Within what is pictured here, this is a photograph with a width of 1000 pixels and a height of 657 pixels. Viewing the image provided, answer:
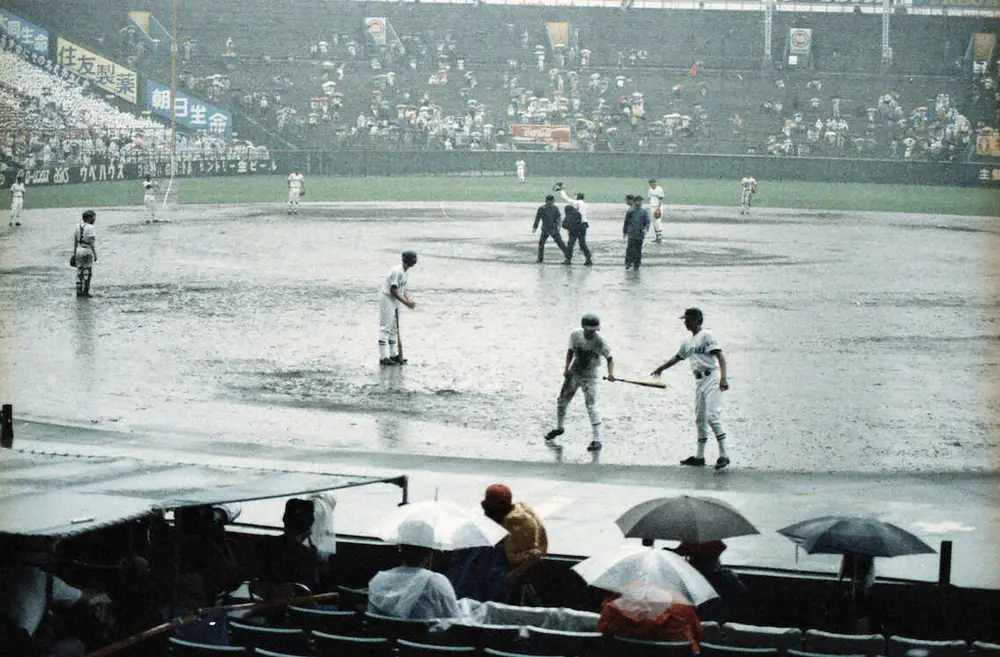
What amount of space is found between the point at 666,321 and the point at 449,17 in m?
62.3

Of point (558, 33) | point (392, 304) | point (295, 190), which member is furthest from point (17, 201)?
point (558, 33)

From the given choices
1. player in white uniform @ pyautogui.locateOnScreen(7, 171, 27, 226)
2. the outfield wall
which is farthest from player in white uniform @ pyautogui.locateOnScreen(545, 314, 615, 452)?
the outfield wall

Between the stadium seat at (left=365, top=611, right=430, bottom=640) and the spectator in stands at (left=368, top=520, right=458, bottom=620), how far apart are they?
0.07m

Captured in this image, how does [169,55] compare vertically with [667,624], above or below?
above

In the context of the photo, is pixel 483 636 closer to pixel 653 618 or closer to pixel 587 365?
pixel 653 618

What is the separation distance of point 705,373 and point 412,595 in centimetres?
803

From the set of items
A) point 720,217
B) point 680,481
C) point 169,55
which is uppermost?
point 169,55

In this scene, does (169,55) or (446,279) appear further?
(169,55)

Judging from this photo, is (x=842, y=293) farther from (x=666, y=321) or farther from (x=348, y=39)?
(x=348, y=39)

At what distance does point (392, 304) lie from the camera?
20.8 m

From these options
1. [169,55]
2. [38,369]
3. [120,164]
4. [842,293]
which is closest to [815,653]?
[38,369]

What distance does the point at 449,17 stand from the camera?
8462 cm

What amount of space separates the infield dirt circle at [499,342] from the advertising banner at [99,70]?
31.2m

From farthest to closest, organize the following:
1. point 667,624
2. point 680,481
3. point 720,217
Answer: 1. point 720,217
2. point 680,481
3. point 667,624
